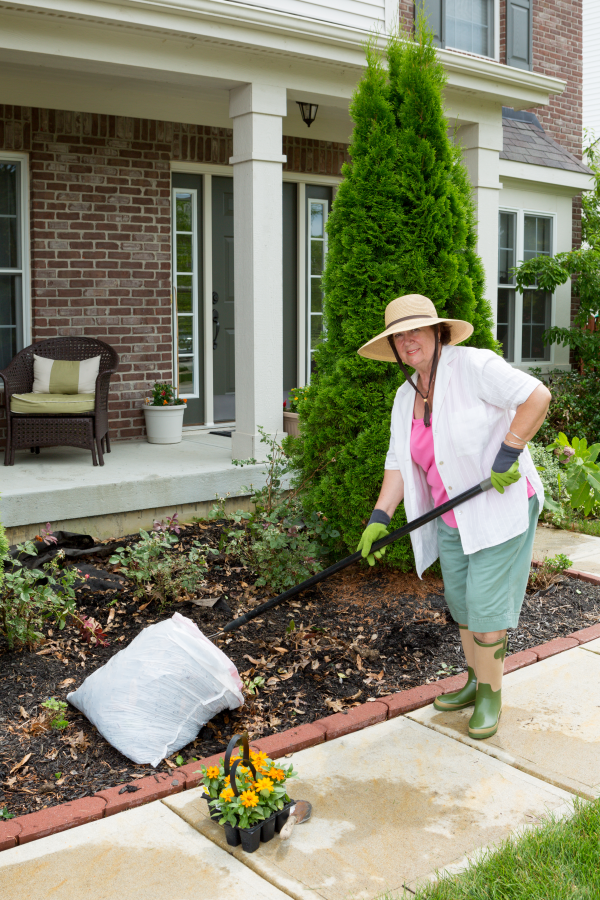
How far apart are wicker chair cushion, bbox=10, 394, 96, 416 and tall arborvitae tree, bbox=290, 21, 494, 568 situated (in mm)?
2438

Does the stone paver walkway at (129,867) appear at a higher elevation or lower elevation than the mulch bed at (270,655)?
lower

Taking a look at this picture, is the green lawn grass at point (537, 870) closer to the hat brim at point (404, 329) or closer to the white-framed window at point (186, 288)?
the hat brim at point (404, 329)

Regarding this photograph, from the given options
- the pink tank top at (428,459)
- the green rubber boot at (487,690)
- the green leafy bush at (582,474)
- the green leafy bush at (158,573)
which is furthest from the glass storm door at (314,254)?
the green rubber boot at (487,690)

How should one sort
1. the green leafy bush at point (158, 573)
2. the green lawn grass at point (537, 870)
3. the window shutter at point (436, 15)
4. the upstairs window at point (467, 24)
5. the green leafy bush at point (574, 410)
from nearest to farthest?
the green lawn grass at point (537, 870) → the green leafy bush at point (158, 573) → the window shutter at point (436, 15) → the upstairs window at point (467, 24) → the green leafy bush at point (574, 410)

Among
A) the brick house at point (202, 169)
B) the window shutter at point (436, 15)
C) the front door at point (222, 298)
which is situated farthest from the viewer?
the window shutter at point (436, 15)

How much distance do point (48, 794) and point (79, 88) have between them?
6.00m

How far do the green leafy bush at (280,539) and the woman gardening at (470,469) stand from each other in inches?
51.8

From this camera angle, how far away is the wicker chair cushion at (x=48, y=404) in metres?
6.39

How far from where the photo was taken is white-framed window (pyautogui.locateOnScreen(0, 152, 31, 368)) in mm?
7199

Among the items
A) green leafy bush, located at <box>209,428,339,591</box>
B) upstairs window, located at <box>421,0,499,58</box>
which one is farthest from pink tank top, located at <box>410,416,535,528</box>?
upstairs window, located at <box>421,0,499,58</box>

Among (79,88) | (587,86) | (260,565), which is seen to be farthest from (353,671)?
(587,86)

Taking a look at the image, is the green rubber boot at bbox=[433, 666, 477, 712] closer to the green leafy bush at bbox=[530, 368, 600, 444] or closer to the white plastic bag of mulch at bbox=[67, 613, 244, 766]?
the white plastic bag of mulch at bbox=[67, 613, 244, 766]

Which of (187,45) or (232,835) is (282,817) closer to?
(232,835)

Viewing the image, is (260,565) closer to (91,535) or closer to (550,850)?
(91,535)
